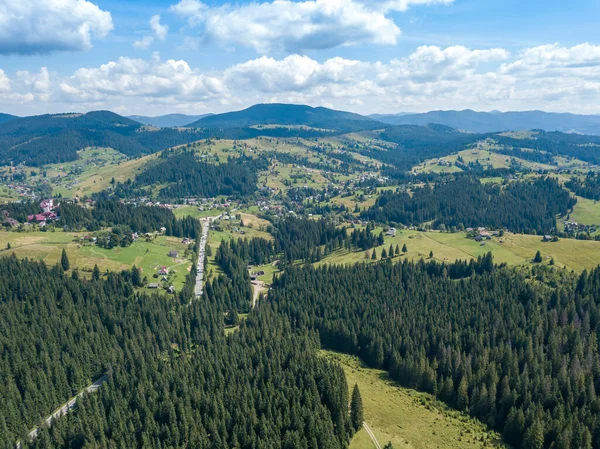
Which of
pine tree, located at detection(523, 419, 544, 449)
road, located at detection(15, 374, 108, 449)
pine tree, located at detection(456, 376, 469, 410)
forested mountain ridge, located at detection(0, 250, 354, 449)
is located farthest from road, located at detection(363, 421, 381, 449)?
road, located at detection(15, 374, 108, 449)

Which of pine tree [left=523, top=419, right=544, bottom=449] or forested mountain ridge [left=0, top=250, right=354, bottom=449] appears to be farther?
forested mountain ridge [left=0, top=250, right=354, bottom=449]

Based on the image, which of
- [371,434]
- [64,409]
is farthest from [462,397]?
[64,409]

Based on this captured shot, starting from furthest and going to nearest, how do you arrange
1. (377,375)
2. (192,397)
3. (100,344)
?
(100,344) < (377,375) < (192,397)

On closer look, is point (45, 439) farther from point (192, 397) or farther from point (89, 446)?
point (192, 397)

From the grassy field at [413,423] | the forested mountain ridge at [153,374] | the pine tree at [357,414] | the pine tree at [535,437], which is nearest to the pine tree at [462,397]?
the grassy field at [413,423]

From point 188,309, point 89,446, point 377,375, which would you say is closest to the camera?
point 89,446

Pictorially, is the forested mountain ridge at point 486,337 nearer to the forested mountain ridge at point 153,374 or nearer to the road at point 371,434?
the forested mountain ridge at point 153,374

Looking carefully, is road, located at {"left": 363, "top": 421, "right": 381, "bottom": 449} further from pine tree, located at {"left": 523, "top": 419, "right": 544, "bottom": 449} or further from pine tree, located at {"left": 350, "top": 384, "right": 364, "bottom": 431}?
pine tree, located at {"left": 523, "top": 419, "right": 544, "bottom": 449}

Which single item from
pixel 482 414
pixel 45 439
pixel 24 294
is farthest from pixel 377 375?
pixel 24 294
